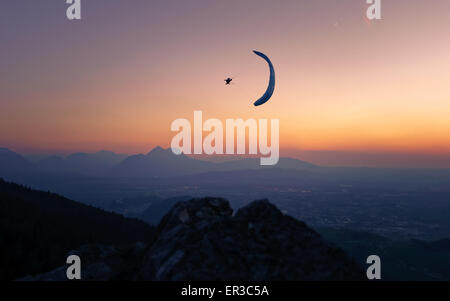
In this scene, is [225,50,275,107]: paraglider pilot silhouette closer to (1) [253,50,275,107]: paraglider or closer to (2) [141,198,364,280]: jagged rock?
(1) [253,50,275,107]: paraglider

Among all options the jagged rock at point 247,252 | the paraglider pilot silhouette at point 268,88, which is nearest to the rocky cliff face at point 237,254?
the jagged rock at point 247,252

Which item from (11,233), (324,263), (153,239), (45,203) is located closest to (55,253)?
(11,233)

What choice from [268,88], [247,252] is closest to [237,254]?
[247,252]

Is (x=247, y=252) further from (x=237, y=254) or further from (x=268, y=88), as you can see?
(x=268, y=88)

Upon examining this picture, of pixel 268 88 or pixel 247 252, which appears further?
pixel 268 88

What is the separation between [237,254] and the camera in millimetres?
12242

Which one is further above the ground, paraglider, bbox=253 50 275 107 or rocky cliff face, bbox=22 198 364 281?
paraglider, bbox=253 50 275 107

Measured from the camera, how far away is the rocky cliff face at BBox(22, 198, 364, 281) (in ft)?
38.2

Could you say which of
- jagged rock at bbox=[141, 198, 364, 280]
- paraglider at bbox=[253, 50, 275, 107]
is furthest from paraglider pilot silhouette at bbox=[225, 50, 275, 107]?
jagged rock at bbox=[141, 198, 364, 280]

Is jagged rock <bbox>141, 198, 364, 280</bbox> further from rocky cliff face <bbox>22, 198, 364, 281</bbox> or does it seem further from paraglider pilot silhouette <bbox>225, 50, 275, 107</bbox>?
paraglider pilot silhouette <bbox>225, 50, 275, 107</bbox>

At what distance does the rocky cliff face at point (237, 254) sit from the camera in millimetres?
11648

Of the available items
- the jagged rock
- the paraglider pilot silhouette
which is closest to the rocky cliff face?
the jagged rock

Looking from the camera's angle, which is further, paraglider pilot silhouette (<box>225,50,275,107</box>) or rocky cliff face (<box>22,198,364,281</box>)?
paraglider pilot silhouette (<box>225,50,275,107</box>)
